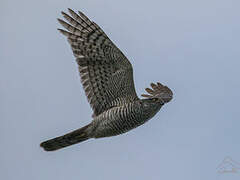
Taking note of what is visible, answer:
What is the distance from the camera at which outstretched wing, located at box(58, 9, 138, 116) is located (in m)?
11.8

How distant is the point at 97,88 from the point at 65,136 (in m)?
1.31

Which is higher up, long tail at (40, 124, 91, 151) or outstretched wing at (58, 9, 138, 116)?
outstretched wing at (58, 9, 138, 116)

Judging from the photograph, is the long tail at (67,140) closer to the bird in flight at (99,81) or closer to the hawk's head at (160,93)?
the bird in flight at (99,81)

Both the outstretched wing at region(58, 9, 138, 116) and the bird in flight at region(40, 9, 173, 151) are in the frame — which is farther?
the outstretched wing at region(58, 9, 138, 116)

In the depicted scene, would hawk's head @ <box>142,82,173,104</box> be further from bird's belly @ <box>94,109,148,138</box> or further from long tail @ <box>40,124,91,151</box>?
long tail @ <box>40,124,91,151</box>

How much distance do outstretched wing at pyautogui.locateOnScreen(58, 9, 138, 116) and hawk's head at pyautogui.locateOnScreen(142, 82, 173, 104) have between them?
0.62 m

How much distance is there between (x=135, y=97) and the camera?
11852 millimetres

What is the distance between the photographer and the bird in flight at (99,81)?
1145 cm

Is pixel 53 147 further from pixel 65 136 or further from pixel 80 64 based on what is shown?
pixel 80 64

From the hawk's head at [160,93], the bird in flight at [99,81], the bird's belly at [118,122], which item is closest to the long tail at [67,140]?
the bird in flight at [99,81]

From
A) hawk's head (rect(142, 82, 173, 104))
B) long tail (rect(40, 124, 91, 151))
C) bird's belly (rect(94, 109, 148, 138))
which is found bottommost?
long tail (rect(40, 124, 91, 151))

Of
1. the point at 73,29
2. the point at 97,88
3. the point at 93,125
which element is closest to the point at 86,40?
the point at 73,29

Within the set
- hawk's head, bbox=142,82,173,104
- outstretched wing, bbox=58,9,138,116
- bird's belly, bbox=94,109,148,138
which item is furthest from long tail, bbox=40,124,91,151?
hawk's head, bbox=142,82,173,104

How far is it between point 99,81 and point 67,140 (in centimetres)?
152
